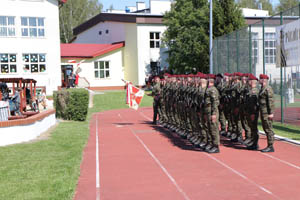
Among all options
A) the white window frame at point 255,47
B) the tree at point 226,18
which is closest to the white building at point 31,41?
the tree at point 226,18

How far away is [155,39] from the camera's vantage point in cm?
4484

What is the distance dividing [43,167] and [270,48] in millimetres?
10873

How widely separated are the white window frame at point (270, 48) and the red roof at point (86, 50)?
2880cm

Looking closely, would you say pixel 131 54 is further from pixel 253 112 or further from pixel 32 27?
pixel 253 112

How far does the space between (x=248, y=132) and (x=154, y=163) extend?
340 centimetres

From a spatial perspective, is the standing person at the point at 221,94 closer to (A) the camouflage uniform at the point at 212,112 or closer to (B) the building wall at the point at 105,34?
(A) the camouflage uniform at the point at 212,112

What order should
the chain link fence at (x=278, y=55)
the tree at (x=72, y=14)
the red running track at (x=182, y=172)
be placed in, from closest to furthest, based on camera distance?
1. the red running track at (x=182, y=172)
2. the chain link fence at (x=278, y=55)
3. the tree at (x=72, y=14)

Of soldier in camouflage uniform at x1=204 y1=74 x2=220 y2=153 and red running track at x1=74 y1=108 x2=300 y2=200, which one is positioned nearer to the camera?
red running track at x1=74 y1=108 x2=300 y2=200

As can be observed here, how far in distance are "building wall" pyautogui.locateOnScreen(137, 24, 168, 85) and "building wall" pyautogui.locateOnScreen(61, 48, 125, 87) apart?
2.73m

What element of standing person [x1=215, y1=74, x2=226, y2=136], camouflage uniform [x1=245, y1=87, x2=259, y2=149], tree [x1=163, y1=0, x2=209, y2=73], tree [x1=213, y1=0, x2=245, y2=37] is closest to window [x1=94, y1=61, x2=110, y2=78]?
tree [x1=163, y1=0, x2=209, y2=73]

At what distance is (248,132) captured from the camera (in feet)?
38.5

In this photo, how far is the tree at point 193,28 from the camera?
3253 centimetres

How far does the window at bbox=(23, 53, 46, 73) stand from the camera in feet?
120

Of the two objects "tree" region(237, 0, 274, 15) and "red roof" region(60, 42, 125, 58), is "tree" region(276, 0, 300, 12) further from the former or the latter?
"red roof" region(60, 42, 125, 58)
